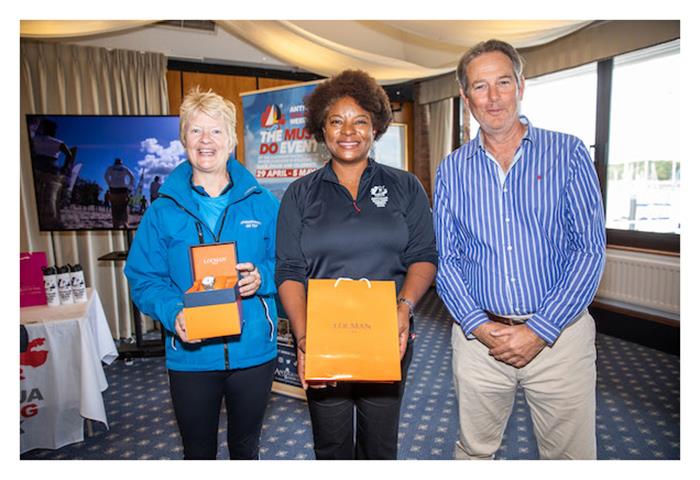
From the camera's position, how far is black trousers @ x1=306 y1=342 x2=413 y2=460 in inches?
62.9

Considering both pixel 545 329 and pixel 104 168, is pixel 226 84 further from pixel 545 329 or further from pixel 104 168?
pixel 545 329

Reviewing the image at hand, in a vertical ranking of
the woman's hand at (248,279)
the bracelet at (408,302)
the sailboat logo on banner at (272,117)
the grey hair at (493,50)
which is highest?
the sailboat logo on banner at (272,117)

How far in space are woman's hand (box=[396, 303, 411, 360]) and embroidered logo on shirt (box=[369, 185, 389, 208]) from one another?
13.6 inches

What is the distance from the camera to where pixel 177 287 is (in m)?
1.63

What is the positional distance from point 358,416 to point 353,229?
2.18 feet

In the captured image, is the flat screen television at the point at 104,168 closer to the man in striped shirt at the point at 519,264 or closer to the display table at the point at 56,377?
the display table at the point at 56,377

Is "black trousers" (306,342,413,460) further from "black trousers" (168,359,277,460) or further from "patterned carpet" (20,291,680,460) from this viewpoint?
"patterned carpet" (20,291,680,460)

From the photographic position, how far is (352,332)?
55.3 inches

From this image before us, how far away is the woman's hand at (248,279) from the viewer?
1536 mm

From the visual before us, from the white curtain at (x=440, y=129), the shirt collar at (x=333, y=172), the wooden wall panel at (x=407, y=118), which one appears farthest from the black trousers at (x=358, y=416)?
the wooden wall panel at (x=407, y=118)

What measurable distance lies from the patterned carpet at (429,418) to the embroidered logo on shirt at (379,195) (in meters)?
1.64

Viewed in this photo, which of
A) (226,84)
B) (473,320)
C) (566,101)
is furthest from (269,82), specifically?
(473,320)

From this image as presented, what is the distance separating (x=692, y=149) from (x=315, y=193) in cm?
118
